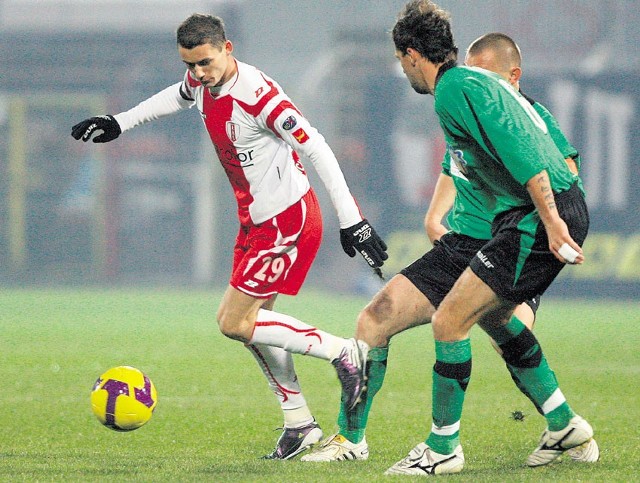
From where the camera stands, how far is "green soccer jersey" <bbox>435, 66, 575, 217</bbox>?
5.00 m

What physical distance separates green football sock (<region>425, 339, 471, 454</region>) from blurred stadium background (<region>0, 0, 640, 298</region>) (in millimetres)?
14951

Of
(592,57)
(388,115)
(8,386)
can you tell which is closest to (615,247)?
(388,115)

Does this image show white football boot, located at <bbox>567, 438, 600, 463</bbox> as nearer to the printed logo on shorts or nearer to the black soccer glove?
the printed logo on shorts

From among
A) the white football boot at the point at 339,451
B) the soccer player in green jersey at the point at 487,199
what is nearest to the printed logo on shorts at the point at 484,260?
the soccer player in green jersey at the point at 487,199

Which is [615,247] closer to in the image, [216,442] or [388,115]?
[388,115]

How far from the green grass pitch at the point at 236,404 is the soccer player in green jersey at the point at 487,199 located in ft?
1.36

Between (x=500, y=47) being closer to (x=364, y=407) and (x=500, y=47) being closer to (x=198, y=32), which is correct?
(x=198, y=32)

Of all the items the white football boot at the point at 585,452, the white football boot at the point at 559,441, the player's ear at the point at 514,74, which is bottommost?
the white football boot at the point at 585,452

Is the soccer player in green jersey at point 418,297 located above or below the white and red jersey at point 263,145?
below

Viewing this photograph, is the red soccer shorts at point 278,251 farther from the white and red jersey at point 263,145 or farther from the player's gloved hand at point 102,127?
the player's gloved hand at point 102,127

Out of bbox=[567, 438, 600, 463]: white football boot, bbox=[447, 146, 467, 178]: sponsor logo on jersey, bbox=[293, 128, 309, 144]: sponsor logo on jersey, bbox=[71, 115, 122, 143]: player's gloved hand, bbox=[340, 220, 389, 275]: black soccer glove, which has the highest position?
bbox=[71, 115, 122, 143]: player's gloved hand

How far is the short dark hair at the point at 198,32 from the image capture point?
19.2 ft

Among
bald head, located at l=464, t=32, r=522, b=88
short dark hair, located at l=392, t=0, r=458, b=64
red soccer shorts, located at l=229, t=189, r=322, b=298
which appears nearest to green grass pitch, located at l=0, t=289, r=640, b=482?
red soccer shorts, located at l=229, t=189, r=322, b=298

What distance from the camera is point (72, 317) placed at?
1628cm
